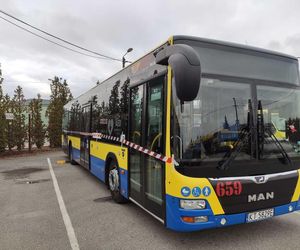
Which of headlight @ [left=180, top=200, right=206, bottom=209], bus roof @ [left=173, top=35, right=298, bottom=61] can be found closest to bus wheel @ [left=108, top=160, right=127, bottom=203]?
headlight @ [left=180, top=200, right=206, bottom=209]

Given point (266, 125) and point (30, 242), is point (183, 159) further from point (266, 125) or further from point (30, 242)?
point (30, 242)

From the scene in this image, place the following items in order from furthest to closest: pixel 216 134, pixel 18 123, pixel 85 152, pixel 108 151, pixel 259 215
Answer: pixel 18 123
pixel 85 152
pixel 108 151
pixel 259 215
pixel 216 134

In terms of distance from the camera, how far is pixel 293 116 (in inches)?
173

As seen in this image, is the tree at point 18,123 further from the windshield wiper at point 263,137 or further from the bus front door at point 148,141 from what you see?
the windshield wiper at point 263,137

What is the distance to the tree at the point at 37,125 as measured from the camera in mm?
20031

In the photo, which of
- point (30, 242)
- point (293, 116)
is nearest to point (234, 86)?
point (293, 116)

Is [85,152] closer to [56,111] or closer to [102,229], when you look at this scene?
[102,229]

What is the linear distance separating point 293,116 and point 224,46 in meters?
1.61

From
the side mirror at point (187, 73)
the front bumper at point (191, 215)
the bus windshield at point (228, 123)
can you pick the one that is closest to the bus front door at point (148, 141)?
the front bumper at point (191, 215)

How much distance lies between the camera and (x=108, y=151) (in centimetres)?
660

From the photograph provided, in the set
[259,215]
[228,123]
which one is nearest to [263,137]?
[228,123]

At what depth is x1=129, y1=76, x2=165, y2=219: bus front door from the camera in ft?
13.3

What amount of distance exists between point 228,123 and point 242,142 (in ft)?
1.05

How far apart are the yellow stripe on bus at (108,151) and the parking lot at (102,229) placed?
99 centimetres
